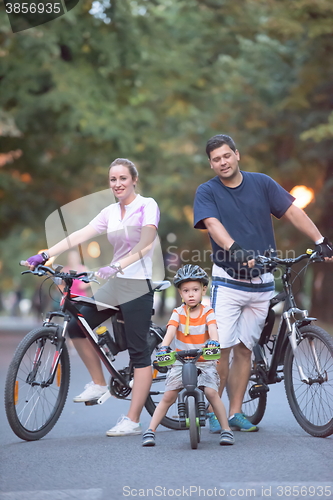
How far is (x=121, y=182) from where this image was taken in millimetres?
6215

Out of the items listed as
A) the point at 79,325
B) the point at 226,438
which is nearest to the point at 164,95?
the point at 79,325

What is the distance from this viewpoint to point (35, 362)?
582cm

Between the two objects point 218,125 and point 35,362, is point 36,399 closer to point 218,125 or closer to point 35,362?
point 35,362

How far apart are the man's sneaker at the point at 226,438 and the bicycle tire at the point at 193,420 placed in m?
0.19

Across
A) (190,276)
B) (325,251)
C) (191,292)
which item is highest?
(325,251)

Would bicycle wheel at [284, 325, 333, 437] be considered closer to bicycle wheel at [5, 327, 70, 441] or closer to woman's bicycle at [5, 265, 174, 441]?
woman's bicycle at [5, 265, 174, 441]

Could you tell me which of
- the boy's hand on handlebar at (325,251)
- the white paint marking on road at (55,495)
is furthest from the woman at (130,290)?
the white paint marking on road at (55,495)

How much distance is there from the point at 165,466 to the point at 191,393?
0.66 metres

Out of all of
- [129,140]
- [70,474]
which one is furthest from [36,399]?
[129,140]

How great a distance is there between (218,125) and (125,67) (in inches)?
271

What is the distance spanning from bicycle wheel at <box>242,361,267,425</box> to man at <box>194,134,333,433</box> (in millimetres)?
185

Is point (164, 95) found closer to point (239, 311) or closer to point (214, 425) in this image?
point (239, 311)

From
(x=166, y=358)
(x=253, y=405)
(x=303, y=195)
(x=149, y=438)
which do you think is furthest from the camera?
(x=303, y=195)

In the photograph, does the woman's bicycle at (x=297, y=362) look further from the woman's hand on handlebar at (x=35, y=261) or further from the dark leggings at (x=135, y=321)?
the woman's hand on handlebar at (x=35, y=261)
